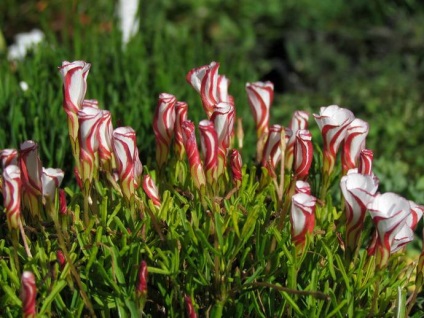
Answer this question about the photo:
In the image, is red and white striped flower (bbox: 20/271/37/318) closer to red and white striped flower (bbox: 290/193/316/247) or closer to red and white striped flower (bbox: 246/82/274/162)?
red and white striped flower (bbox: 290/193/316/247)

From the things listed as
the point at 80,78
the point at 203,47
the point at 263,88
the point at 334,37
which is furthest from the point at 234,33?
the point at 80,78

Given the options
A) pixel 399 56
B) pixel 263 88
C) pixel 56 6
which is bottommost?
pixel 399 56

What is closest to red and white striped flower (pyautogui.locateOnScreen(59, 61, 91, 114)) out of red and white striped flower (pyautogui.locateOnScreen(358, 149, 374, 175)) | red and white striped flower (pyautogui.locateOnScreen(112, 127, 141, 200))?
red and white striped flower (pyautogui.locateOnScreen(112, 127, 141, 200))

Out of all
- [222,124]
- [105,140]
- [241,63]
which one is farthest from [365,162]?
[241,63]

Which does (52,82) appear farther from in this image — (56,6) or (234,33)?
(234,33)

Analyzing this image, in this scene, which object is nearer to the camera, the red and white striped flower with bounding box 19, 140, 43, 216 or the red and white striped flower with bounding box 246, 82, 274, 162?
the red and white striped flower with bounding box 19, 140, 43, 216

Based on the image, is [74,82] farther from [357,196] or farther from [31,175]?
[357,196]

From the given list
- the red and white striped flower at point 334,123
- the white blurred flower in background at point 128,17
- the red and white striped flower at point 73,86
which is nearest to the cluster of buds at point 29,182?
the red and white striped flower at point 73,86
